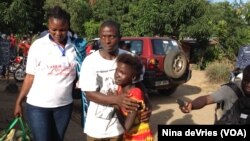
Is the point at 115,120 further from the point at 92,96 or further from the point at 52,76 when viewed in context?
the point at 52,76

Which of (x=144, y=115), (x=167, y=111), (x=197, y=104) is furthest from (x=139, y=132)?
(x=167, y=111)

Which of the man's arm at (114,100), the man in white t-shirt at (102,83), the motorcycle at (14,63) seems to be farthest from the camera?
the motorcycle at (14,63)

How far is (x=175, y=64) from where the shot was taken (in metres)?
9.93

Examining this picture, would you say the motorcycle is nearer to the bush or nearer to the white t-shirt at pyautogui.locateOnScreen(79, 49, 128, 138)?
the bush

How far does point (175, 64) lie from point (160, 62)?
42 cm

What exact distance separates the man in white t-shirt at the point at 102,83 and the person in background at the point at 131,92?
114 mm

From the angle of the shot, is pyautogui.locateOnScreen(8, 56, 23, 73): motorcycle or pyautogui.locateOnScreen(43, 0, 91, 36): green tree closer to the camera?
pyautogui.locateOnScreen(8, 56, 23, 73): motorcycle

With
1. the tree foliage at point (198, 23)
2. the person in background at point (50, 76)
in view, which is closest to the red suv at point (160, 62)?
the person in background at point (50, 76)

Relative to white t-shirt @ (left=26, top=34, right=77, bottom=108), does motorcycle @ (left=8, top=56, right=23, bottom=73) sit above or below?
below

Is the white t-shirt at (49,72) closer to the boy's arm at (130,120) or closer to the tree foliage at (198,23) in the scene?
the boy's arm at (130,120)

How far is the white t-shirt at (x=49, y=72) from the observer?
3.44m

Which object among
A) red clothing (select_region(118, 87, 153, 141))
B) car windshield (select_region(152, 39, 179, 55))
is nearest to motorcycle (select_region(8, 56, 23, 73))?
car windshield (select_region(152, 39, 179, 55))

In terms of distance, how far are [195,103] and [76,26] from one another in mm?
19118

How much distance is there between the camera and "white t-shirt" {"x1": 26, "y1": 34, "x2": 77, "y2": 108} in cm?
344
